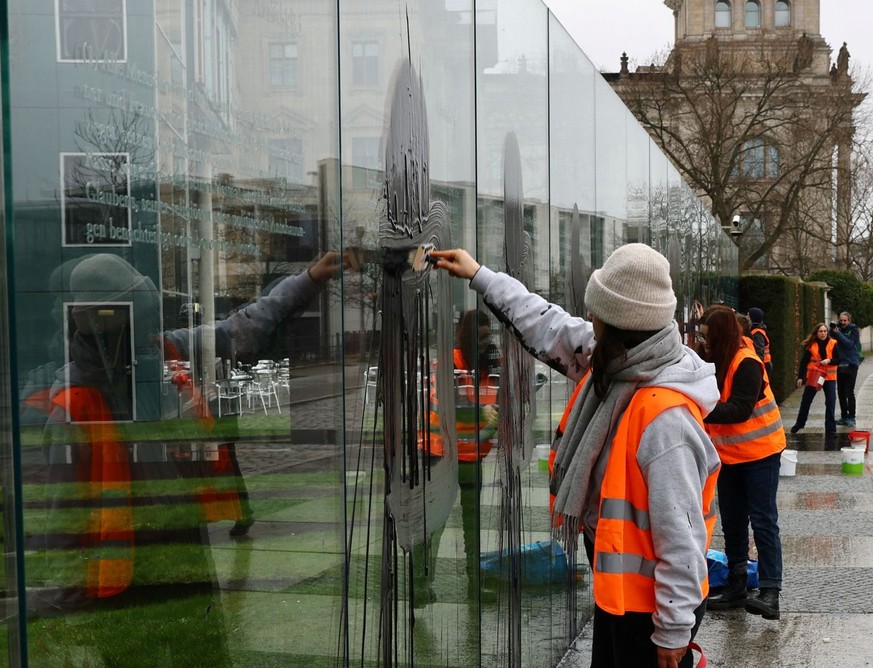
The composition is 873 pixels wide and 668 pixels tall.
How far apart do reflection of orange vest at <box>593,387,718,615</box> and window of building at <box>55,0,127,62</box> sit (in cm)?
173

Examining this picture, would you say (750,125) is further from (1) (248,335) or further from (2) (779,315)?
(1) (248,335)

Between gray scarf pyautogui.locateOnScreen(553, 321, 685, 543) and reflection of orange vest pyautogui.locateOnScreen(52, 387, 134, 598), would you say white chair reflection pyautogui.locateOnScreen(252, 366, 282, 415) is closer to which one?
reflection of orange vest pyautogui.locateOnScreen(52, 387, 134, 598)

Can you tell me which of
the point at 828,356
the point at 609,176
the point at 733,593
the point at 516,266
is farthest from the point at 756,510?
the point at 828,356

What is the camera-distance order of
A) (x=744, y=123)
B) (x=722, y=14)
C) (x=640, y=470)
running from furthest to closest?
(x=722, y=14) → (x=744, y=123) → (x=640, y=470)

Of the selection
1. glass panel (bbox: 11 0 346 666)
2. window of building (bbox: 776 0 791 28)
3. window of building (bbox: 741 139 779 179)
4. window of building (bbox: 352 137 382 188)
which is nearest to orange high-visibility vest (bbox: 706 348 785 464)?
window of building (bbox: 352 137 382 188)

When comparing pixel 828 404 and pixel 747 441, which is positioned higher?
pixel 747 441

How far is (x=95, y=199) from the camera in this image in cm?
198

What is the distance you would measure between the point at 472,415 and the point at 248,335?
177cm

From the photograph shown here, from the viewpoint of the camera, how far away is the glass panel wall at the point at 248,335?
1.93 meters

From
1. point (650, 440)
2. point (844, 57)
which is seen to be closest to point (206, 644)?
point (650, 440)

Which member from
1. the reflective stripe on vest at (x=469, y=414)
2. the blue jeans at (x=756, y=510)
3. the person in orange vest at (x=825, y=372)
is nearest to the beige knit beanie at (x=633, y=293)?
the reflective stripe on vest at (x=469, y=414)

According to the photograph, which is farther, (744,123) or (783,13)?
(783,13)

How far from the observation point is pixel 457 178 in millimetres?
3914

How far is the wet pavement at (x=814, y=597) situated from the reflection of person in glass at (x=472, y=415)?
1722 millimetres
